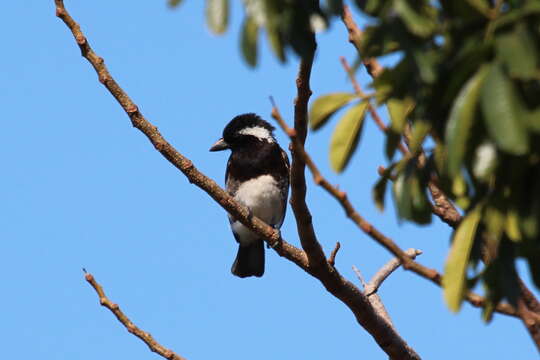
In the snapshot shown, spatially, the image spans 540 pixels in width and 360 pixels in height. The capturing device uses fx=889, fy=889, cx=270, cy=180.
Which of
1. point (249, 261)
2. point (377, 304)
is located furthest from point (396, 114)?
point (249, 261)

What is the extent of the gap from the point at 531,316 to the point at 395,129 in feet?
1.49

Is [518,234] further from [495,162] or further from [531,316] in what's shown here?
[531,316]

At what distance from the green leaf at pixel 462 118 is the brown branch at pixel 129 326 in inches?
76.6

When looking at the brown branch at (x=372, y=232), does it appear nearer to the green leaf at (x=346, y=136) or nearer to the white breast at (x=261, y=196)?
the green leaf at (x=346, y=136)

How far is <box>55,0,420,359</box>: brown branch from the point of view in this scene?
3.32 meters

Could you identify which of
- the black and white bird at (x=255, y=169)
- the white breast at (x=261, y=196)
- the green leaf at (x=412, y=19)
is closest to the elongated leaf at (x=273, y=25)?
the green leaf at (x=412, y=19)

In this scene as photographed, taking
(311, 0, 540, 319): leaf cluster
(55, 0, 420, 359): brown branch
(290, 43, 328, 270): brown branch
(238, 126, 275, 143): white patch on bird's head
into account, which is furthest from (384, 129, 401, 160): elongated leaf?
(238, 126, 275, 143): white patch on bird's head

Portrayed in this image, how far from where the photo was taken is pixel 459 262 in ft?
4.76

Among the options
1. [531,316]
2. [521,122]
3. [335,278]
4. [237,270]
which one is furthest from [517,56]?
[237,270]

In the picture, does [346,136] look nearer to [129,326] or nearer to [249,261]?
[129,326]

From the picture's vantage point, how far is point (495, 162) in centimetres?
127

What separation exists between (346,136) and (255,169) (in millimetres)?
4641

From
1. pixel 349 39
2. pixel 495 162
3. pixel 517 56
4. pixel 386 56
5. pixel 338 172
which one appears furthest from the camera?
pixel 349 39

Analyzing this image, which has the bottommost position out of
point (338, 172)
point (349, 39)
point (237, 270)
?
point (338, 172)
